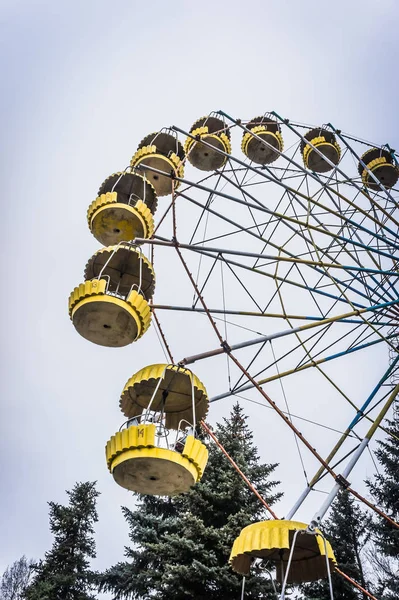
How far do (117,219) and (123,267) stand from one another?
1237 mm

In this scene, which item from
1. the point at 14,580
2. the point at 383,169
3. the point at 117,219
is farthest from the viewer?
the point at 14,580

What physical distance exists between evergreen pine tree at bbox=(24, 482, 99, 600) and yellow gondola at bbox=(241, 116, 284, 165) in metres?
16.5

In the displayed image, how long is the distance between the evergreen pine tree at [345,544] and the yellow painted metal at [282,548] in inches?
425

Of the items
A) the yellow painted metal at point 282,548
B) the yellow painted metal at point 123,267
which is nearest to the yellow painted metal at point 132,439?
the yellow painted metal at point 282,548

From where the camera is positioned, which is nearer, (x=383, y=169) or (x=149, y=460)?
(x=149, y=460)

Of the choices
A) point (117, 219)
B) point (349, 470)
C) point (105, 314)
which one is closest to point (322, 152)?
point (117, 219)

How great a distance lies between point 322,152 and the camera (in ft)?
54.2

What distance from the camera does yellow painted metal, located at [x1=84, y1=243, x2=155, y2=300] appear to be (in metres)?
10.4

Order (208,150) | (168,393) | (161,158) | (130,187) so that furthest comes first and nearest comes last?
(208,150) < (161,158) < (130,187) < (168,393)

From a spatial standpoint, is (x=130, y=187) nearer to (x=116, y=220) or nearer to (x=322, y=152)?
(x=116, y=220)

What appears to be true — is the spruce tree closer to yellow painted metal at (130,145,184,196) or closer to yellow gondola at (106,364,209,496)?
yellow gondola at (106,364,209,496)

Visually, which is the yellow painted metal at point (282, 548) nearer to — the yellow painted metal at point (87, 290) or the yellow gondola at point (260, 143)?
the yellow painted metal at point (87, 290)

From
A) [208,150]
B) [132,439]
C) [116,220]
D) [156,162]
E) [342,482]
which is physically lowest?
[132,439]

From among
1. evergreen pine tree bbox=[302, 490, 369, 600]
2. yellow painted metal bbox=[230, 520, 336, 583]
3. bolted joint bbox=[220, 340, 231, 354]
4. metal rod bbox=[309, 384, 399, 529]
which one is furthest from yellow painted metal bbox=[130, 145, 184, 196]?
evergreen pine tree bbox=[302, 490, 369, 600]
